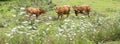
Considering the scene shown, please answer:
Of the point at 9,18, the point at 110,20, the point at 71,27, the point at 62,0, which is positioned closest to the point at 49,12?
the point at 9,18

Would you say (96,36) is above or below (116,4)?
above

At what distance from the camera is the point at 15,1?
→ 25578 mm

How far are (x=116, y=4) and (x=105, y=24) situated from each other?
46.6ft

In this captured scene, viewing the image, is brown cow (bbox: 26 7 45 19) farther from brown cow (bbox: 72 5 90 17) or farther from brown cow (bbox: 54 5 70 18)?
brown cow (bbox: 72 5 90 17)

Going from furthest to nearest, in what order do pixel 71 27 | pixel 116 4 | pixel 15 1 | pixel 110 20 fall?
pixel 116 4, pixel 15 1, pixel 110 20, pixel 71 27

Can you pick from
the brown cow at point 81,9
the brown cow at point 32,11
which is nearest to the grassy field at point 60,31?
the brown cow at point 32,11

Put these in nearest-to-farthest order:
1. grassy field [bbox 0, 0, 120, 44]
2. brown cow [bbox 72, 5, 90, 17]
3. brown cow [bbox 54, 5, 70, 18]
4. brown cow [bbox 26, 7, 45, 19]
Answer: grassy field [bbox 0, 0, 120, 44], brown cow [bbox 26, 7, 45, 19], brown cow [bbox 54, 5, 70, 18], brown cow [bbox 72, 5, 90, 17]

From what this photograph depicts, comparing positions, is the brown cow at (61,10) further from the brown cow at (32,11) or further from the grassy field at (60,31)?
the brown cow at (32,11)

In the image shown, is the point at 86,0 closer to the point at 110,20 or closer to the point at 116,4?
the point at 116,4

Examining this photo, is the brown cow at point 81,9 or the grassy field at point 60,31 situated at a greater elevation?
the grassy field at point 60,31

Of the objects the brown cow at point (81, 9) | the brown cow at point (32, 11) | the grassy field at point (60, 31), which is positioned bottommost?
the brown cow at point (81, 9)

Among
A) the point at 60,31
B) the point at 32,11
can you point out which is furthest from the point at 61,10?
the point at 60,31

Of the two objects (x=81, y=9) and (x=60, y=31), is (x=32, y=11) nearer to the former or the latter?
(x=81, y=9)

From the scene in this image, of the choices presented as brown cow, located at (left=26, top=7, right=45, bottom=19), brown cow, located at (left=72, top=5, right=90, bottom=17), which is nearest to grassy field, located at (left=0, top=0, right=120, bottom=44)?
→ brown cow, located at (left=26, top=7, right=45, bottom=19)
